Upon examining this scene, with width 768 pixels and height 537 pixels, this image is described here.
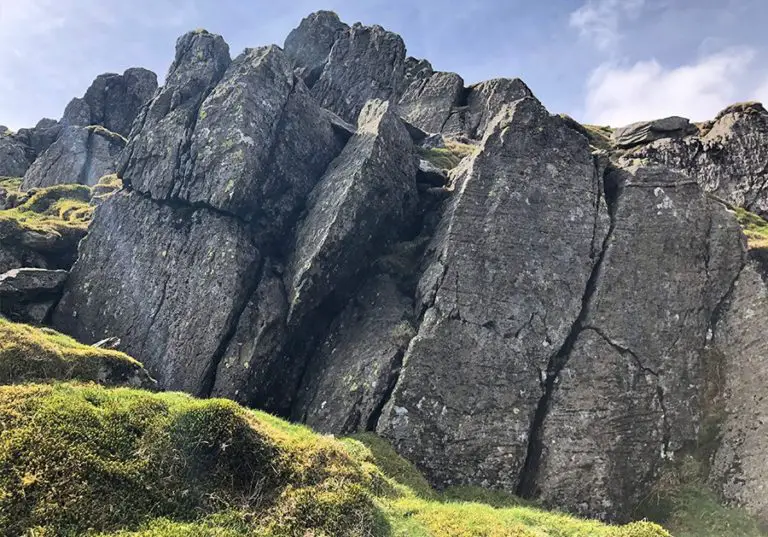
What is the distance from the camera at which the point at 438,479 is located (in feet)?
78.7

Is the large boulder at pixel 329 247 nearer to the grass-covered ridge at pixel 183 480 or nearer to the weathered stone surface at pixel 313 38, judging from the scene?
the grass-covered ridge at pixel 183 480

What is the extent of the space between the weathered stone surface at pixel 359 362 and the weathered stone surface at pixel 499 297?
1119 mm

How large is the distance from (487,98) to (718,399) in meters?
50.9

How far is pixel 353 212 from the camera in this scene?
3262 centimetres

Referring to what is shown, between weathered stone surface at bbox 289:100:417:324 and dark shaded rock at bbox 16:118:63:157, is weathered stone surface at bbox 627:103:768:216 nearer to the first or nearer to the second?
weathered stone surface at bbox 289:100:417:324

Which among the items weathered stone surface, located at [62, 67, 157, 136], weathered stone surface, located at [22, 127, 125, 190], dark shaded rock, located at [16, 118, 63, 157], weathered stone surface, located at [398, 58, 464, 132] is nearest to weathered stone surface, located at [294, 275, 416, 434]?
weathered stone surface, located at [398, 58, 464, 132]

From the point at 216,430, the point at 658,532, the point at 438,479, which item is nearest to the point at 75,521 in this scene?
the point at 216,430

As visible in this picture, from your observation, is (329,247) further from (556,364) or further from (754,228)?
(754,228)

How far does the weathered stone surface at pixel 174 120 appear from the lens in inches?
1452

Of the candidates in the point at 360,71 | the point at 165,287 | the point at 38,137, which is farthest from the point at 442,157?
the point at 38,137

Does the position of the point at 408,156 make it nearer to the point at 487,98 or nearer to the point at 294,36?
the point at 487,98

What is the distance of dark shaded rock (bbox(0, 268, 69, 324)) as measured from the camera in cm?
3012

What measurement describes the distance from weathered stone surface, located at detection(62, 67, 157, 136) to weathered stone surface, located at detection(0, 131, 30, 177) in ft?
31.0

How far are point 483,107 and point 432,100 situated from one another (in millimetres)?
8517
